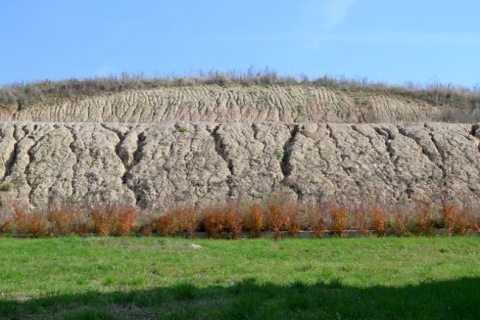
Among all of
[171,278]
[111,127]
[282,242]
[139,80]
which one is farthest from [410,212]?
[139,80]

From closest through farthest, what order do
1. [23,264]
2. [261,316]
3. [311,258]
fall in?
[261,316], [23,264], [311,258]

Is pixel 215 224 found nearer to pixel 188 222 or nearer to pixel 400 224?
pixel 188 222

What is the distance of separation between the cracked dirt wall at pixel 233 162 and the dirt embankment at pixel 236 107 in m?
7.53

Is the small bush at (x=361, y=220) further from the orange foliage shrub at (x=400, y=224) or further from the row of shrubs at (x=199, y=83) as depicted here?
the row of shrubs at (x=199, y=83)

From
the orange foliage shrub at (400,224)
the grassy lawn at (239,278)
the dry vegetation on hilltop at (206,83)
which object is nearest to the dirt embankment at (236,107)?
the dry vegetation on hilltop at (206,83)

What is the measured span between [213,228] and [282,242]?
282cm

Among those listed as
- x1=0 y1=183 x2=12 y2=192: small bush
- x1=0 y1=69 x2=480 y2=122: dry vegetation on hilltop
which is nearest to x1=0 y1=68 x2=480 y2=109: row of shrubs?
x1=0 y1=69 x2=480 y2=122: dry vegetation on hilltop

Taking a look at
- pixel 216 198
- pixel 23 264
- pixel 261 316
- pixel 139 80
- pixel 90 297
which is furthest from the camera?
pixel 139 80

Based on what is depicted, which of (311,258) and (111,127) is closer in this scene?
(311,258)

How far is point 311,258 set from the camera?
18797 millimetres

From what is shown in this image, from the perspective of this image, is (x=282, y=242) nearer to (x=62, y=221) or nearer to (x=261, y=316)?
(x=62, y=221)

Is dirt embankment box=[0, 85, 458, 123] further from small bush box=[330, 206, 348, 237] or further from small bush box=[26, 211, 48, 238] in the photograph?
small bush box=[26, 211, 48, 238]

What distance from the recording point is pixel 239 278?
1457 centimetres

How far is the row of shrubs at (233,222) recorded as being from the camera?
24.0 meters
